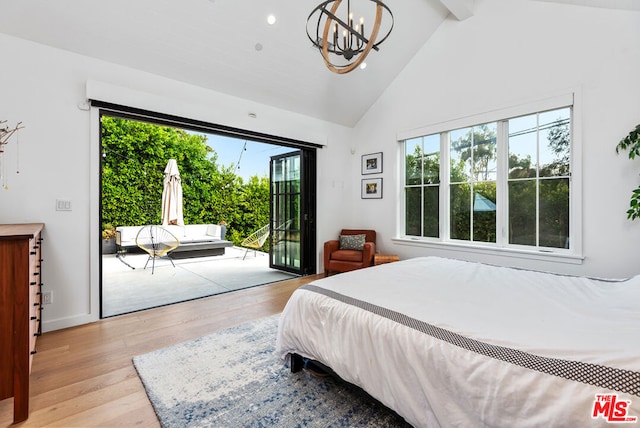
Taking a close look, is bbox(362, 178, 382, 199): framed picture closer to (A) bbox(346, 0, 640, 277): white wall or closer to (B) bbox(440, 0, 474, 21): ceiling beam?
(A) bbox(346, 0, 640, 277): white wall

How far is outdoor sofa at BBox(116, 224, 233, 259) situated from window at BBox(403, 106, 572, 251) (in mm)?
4367

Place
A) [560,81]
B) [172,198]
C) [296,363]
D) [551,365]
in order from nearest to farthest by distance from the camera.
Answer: [551,365] < [296,363] < [560,81] < [172,198]

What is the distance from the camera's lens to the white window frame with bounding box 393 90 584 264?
9.70 ft

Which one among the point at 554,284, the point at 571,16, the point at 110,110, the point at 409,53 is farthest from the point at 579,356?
the point at 409,53

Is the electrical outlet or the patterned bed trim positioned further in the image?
the electrical outlet

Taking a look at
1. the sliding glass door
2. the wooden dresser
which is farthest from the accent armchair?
the wooden dresser

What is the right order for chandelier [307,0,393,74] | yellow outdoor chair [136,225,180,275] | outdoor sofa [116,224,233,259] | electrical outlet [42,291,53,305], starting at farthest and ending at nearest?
outdoor sofa [116,224,233,259], yellow outdoor chair [136,225,180,275], electrical outlet [42,291,53,305], chandelier [307,0,393,74]

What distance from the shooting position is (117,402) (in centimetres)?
169

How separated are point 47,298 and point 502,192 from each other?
4.91 metres

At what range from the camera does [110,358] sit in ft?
7.13

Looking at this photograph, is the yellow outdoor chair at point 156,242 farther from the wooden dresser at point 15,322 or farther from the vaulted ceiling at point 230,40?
the wooden dresser at point 15,322

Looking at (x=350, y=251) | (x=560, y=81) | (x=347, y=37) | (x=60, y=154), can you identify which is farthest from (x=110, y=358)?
(x=560, y=81)

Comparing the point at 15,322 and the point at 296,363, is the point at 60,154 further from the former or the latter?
the point at 296,363

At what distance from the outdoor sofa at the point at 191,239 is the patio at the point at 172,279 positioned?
A: 180mm
